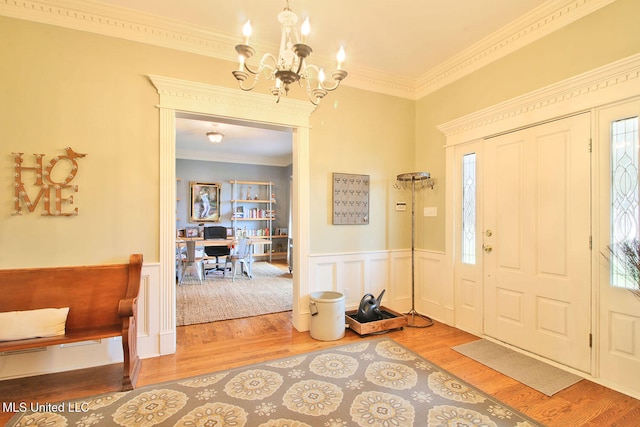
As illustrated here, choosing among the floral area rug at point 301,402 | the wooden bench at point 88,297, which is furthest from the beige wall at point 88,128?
the floral area rug at point 301,402

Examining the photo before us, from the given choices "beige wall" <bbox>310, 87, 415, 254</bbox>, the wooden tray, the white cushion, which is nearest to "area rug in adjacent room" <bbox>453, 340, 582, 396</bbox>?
the wooden tray

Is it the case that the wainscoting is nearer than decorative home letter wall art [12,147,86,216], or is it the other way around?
decorative home letter wall art [12,147,86,216]

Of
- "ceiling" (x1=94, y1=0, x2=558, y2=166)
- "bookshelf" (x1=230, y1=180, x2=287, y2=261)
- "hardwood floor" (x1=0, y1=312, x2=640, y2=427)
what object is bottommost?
"hardwood floor" (x1=0, y1=312, x2=640, y2=427)

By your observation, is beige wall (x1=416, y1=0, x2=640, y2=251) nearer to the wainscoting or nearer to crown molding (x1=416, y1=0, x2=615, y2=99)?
crown molding (x1=416, y1=0, x2=615, y2=99)

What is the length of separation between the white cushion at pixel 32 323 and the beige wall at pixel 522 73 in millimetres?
3803

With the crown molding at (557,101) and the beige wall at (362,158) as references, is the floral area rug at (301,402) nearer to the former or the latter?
the beige wall at (362,158)

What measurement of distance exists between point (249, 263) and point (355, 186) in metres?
3.77

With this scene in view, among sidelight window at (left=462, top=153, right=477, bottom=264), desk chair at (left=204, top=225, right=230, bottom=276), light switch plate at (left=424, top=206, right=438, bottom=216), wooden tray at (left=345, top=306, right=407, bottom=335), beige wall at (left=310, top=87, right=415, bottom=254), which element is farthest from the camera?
desk chair at (left=204, top=225, right=230, bottom=276)

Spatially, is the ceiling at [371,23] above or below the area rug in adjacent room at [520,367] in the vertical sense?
above

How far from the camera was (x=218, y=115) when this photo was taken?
3.06 meters

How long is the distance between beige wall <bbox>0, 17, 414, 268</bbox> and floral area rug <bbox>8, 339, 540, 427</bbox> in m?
1.21

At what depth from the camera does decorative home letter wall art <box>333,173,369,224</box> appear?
11.8 ft

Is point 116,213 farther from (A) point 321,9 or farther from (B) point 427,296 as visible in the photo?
(B) point 427,296

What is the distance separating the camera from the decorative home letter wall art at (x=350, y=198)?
3.61 m
